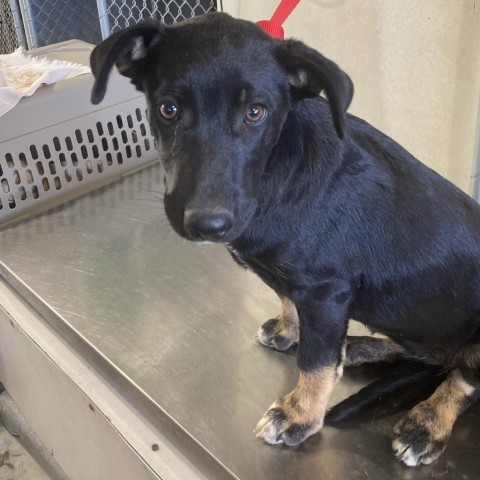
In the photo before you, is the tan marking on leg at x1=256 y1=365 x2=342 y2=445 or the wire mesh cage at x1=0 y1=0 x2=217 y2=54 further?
the wire mesh cage at x1=0 y1=0 x2=217 y2=54

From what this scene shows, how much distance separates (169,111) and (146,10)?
6.79ft

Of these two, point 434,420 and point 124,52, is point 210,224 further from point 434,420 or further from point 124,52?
point 434,420

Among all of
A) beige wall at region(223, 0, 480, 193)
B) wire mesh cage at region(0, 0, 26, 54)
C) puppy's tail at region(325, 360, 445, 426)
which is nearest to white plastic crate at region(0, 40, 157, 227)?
beige wall at region(223, 0, 480, 193)

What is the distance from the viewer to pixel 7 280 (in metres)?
1.66

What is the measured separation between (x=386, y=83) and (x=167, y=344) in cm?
108

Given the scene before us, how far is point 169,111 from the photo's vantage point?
97cm

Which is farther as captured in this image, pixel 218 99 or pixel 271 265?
pixel 271 265

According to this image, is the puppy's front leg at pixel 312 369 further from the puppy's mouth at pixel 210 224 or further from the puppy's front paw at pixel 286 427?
the puppy's mouth at pixel 210 224

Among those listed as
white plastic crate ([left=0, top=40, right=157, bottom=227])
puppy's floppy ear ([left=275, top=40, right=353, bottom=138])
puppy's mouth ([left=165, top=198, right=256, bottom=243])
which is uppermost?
puppy's floppy ear ([left=275, top=40, right=353, bottom=138])

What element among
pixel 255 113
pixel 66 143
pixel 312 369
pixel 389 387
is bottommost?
pixel 389 387

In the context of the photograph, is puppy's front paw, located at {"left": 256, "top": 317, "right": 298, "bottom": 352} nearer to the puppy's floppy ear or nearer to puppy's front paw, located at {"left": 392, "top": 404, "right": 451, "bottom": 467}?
puppy's front paw, located at {"left": 392, "top": 404, "right": 451, "bottom": 467}

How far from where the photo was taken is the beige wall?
161 cm

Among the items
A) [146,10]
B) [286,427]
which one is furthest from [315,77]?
[146,10]

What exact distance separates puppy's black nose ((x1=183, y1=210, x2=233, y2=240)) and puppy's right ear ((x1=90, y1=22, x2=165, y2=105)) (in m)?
0.27
